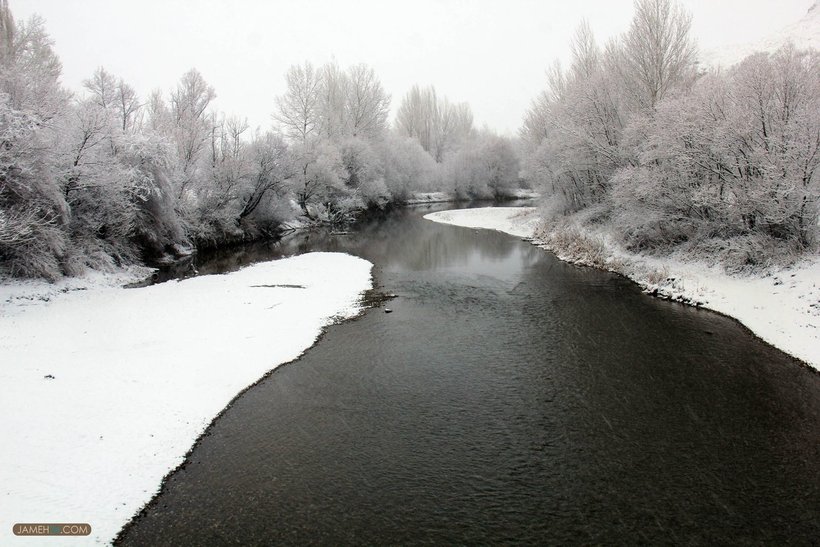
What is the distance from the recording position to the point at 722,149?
1741 centimetres

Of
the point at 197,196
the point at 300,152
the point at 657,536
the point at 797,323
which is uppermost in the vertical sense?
the point at 300,152

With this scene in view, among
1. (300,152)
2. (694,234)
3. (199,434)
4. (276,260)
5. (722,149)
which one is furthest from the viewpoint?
(300,152)

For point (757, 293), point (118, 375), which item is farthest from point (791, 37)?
point (118, 375)

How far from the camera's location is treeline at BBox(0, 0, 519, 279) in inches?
691

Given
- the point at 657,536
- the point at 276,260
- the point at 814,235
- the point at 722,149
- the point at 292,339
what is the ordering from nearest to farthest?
1. the point at 657,536
2. the point at 292,339
3. the point at 814,235
4. the point at 722,149
5. the point at 276,260

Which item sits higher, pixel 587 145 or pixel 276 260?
pixel 587 145

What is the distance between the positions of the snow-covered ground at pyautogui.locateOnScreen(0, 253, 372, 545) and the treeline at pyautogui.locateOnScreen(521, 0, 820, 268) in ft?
48.9

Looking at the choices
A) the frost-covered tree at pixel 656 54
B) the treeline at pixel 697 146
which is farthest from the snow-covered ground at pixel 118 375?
the frost-covered tree at pixel 656 54

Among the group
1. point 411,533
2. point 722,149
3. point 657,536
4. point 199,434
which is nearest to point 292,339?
point 199,434

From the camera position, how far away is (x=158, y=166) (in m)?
25.9

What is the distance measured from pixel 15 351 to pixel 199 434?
6251mm

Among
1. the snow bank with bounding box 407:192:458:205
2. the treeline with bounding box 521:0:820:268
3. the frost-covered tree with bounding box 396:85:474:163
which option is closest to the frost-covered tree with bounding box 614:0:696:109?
the treeline with bounding box 521:0:820:268

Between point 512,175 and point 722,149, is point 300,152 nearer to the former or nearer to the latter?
point 722,149

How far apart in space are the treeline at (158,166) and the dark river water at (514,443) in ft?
42.0
